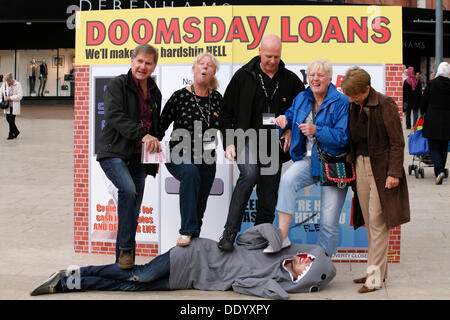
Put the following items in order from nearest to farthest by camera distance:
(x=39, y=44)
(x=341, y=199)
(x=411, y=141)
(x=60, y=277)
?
(x=60, y=277) < (x=341, y=199) < (x=411, y=141) < (x=39, y=44)

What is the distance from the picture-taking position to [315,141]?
5895 millimetres

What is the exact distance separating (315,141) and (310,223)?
1.21 m

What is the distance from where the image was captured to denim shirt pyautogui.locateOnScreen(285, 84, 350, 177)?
18.8ft

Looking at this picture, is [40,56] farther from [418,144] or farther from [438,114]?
[438,114]

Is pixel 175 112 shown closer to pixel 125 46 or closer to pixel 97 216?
pixel 125 46

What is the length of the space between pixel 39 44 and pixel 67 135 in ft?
49.3

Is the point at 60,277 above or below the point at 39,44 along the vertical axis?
below

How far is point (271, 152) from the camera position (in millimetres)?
6168

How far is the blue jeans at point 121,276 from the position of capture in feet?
18.3

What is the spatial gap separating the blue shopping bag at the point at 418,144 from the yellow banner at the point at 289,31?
609cm

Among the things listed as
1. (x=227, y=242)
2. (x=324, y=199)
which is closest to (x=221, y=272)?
(x=227, y=242)

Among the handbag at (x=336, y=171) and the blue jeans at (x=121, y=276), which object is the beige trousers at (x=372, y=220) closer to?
the handbag at (x=336, y=171)

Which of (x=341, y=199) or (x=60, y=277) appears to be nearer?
(x=60, y=277)

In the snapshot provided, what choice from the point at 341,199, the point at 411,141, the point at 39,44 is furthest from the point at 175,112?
the point at 39,44
